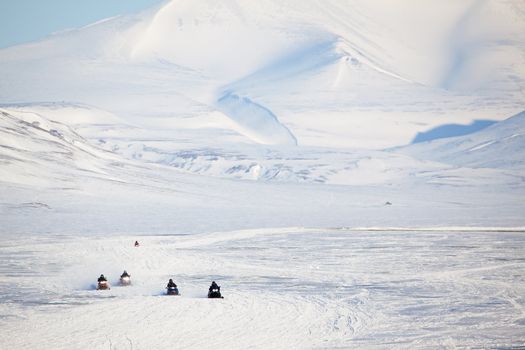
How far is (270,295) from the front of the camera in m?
35.3

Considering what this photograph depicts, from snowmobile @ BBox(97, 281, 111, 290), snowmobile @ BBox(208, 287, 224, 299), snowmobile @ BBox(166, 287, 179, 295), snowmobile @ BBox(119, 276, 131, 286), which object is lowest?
snowmobile @ BBox(208, 287, 224, 299)

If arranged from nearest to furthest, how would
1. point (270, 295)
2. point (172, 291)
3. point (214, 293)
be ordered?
point (214, 293) < point (172, 291) < point (270, 295)

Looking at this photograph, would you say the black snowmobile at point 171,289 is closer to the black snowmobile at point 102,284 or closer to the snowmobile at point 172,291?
the snowmobile at point 172,291

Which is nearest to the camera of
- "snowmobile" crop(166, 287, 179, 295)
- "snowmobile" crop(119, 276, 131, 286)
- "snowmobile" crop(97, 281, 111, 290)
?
"snowmobile" crop(166, 287, 179, 295)

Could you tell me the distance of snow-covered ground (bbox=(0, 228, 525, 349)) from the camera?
Answer: 26.4 metres

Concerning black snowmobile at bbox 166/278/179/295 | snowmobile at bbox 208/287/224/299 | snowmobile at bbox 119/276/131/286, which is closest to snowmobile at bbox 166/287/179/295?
black snowmobile at bbox 166/278/179/295

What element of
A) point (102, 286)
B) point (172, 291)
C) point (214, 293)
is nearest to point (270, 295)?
point (214, 293)

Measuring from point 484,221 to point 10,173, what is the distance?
6658cm

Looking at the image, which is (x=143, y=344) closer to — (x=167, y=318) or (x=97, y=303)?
(x=167, y=318)

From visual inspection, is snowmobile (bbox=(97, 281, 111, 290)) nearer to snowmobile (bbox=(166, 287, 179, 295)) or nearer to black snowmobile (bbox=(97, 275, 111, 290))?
black snowmobile (bbox=(97, 275, 111, 290))

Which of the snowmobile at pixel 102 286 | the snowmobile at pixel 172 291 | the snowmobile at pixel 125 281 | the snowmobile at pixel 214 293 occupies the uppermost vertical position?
the snowmobile at pixel 125 281

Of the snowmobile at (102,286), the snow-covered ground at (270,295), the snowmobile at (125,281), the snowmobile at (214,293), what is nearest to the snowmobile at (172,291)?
the snow-covered ground at (270,295)

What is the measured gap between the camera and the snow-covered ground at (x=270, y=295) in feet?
86.7

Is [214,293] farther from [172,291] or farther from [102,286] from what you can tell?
[102,286]
